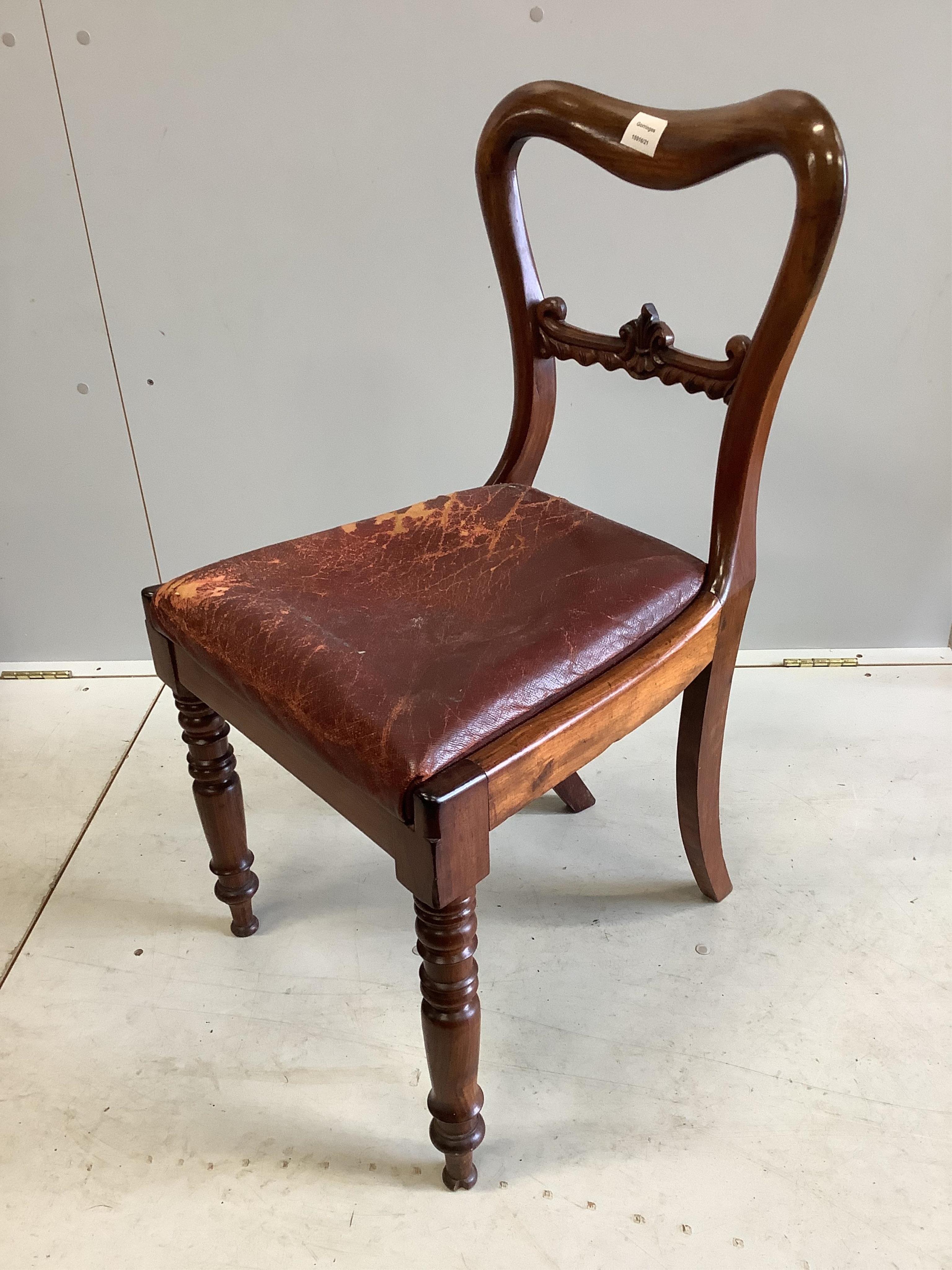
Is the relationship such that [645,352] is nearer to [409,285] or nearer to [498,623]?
[498,623]

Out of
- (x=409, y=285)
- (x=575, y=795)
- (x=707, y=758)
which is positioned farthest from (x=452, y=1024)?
(x=409, y=285)

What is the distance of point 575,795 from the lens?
4.61ft

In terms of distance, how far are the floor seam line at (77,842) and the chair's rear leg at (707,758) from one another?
87cm

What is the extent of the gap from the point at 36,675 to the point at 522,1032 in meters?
1.21

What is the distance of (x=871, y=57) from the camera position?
4.15ft

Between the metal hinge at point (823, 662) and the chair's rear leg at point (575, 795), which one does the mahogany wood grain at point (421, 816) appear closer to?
the chair's rear leg at point (575, 795)

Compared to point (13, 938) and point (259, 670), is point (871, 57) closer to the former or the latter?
point (259, 670)

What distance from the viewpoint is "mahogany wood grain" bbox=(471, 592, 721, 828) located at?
30.0 inches

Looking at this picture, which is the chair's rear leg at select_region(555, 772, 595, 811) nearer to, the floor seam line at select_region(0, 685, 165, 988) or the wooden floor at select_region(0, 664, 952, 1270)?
the wooden floor at select_region(0, 664, 952, 1270)

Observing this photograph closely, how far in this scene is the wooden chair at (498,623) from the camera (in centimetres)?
76

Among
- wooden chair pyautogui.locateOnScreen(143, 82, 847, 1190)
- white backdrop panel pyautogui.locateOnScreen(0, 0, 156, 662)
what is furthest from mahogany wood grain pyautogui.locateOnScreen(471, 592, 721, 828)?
white backdrop panel pyautogui.locateOnScreen(0, 0, 156, 662)

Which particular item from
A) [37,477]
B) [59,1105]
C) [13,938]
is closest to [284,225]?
[37,477]

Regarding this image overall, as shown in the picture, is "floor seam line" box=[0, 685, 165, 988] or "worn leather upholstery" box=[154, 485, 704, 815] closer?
"worn leather upholstery" box=[154, 485, 704, 815]

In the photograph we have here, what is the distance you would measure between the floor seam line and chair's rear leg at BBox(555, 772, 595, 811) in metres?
0.72
